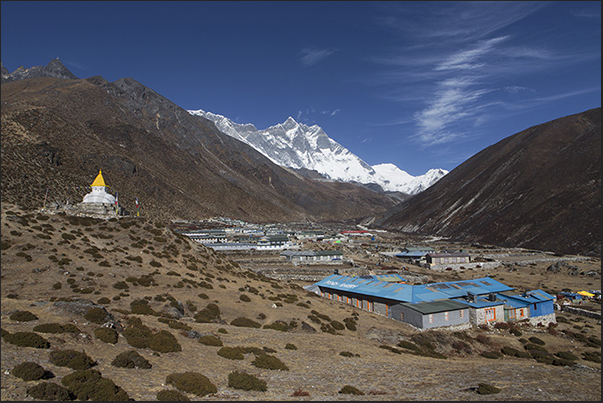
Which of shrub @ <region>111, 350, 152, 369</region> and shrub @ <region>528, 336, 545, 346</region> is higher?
shrub @ <region>111, 350, 152, 369</region>

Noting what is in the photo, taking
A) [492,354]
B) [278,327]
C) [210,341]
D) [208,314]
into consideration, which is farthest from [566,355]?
[208,314]

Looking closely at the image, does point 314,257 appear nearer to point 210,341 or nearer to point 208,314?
point 208,314

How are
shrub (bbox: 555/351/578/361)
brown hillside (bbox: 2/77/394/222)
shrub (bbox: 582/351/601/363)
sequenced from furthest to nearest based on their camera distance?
brown hillside (bbox: 2/77/394/222), shrub (bbox: 582/351/601/363), shrub (bbox: 555/351/578/361)

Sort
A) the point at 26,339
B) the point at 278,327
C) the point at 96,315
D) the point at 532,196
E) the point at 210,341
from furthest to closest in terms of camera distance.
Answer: the point at 532,196 → the point at 278,327 → the point at 210,341 → the point at 96,315 → the point at 26,339

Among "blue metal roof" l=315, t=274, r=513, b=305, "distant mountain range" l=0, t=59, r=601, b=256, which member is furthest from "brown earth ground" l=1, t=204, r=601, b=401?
"distant mountain range" l=0, t=59, r=601, b=256

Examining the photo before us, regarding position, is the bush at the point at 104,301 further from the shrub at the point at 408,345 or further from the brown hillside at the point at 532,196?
the brown hillside at the point at 532,196

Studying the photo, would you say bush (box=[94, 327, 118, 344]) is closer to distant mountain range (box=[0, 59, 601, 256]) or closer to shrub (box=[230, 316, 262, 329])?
shrub (box=[230, 316, 262, 329])
